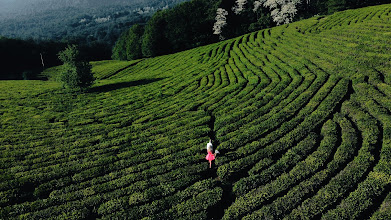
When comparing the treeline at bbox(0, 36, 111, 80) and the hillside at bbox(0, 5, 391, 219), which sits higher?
the treeline at bbox(0, 36, 111, 80)

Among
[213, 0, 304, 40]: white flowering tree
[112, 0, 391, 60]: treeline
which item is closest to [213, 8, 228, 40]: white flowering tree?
[213, 0, 304, 40]: white flowering tree

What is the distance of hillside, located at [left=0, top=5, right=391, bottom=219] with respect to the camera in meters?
15.2

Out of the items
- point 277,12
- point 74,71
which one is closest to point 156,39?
point 277,12

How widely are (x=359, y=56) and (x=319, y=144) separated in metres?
21.4

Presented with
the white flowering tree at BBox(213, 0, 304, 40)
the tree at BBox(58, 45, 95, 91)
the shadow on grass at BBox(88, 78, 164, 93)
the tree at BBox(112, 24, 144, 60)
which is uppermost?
the white flowering tree at BBox(213, 0, 304, 40)

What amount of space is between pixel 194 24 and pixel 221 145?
224ft

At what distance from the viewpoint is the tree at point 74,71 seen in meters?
40.4

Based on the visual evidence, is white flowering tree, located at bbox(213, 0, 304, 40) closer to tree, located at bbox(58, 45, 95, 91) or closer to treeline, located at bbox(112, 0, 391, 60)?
treeline, located at bbox(112, 0, 391, 60)

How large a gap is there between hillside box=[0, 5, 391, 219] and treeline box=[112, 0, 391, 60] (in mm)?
45236

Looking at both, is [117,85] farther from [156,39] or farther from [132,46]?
[132,46]

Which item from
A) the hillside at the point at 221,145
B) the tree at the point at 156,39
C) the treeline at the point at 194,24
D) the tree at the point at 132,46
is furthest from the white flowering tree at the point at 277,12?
the hillside at the point at 221,145

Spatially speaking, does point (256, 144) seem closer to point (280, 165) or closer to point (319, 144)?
point (280, 165)

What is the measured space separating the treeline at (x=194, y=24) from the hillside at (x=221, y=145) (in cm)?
4524

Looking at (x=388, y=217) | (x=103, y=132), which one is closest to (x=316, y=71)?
(x=388, y=217)
